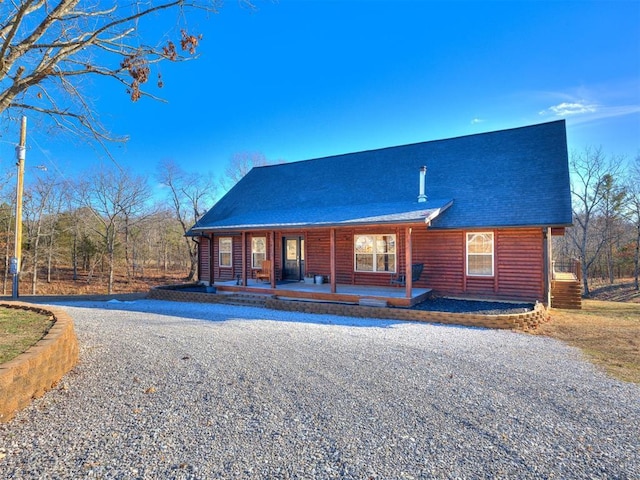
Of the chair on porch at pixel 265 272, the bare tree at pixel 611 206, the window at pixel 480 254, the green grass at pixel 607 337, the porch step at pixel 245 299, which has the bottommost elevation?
the green grass at pixel 607 337

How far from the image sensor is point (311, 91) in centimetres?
1838

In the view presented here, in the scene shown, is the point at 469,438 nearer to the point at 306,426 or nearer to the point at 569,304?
the point at 306,426

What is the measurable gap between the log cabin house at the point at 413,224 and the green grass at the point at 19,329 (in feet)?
20.9

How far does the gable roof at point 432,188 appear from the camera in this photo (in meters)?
10.3

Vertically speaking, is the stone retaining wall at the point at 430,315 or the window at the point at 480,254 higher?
the window at the point at 480,254

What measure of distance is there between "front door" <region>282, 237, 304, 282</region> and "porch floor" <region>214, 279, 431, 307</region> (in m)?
0.75

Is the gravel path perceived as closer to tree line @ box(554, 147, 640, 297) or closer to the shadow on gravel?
the shadow on gravel

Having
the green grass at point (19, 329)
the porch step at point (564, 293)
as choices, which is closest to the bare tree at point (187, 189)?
the green grass at point (19, 329)

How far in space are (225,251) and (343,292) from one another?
23.0ft

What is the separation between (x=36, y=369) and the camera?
3650 millimetres

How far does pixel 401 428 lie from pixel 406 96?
1686 cm

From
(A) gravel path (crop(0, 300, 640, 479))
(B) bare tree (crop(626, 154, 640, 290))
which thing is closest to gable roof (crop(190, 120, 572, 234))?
(A) gravel path (crop(0, 300, 640, 479))

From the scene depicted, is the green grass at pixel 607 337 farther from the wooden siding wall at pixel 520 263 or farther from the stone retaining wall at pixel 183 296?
the stone retaining wall at pixel 183 296

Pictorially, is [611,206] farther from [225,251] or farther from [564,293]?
[225,251]
